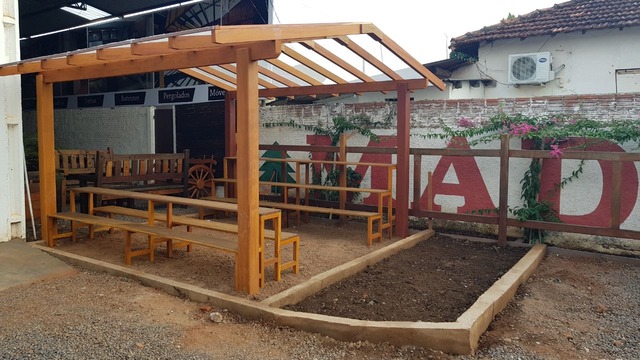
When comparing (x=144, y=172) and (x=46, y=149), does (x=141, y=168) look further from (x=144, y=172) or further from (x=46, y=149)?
(x=46, y=149)

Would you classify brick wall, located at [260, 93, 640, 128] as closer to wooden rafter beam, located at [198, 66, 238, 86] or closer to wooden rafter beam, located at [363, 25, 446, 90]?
wooden rafter beam, located at [363, 25, 446, 90]

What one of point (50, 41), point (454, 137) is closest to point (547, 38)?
point (454, 137)

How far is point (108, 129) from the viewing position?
13.5 meters

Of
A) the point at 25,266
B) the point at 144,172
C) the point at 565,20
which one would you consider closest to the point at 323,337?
the point at 25,266

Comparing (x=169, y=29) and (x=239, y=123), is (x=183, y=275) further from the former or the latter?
(x=169, y=29)

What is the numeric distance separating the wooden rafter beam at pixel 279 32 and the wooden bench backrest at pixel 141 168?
4.96 m

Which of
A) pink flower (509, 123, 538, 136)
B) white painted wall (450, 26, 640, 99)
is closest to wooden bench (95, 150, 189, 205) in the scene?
pink flower (509, 123, 538, 136)

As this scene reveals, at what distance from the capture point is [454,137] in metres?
7.78

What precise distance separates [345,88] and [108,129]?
26.7 feet

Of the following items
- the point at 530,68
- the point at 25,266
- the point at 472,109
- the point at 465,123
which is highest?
the point at 530,68

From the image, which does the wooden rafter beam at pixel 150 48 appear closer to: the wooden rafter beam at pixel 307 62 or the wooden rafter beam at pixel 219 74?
the wooden rafter beam at pixel 307 62

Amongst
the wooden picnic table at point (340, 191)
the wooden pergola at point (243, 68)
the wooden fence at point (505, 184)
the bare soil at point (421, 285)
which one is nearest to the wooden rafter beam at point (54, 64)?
the wooden pergola at point (243, 68)

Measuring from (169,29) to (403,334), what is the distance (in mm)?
11526

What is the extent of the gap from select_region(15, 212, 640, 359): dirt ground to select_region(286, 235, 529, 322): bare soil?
10.3 inches
